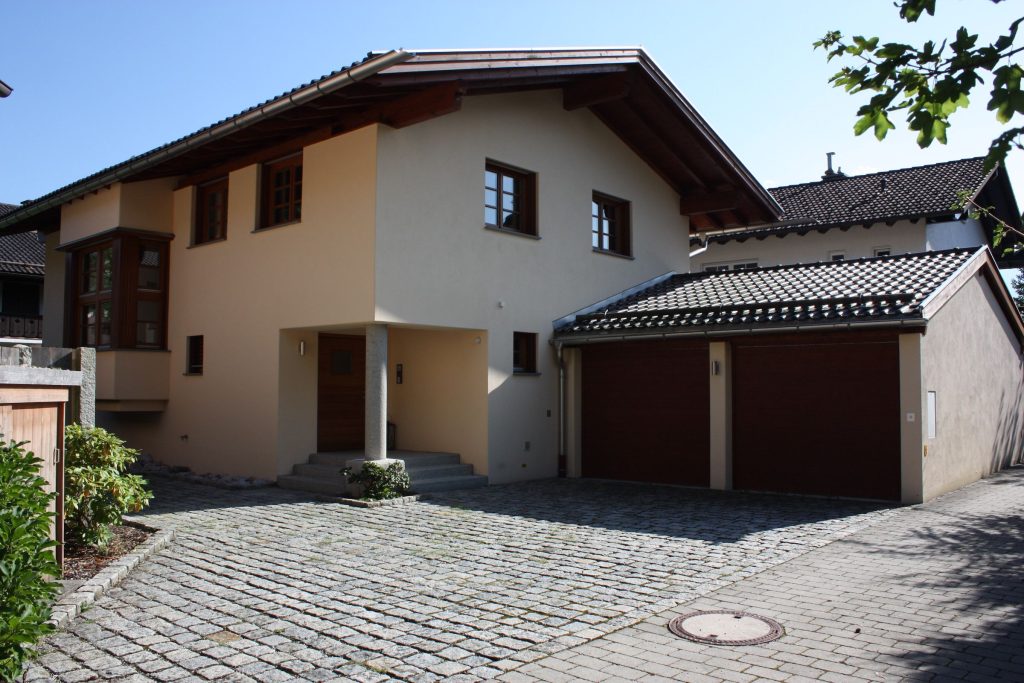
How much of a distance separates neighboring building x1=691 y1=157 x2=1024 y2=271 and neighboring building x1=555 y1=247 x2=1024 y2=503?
590 cm

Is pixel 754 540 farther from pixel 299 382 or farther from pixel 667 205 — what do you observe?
pixel 667 205

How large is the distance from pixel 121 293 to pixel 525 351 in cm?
785

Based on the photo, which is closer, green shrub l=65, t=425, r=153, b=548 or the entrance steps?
green shrub l=65, t=425, r=153, b=548

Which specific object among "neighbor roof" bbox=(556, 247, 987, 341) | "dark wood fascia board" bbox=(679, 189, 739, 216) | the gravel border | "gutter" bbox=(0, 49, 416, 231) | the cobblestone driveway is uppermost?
"dark wood fascia board" bbox=(679, 189, 739, 216)

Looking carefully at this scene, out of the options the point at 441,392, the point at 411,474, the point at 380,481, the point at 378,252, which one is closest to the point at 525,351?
the point at 441,392

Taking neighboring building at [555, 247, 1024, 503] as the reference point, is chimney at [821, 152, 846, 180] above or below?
above

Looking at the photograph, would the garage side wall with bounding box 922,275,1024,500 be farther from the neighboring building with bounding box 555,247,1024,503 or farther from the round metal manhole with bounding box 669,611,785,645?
the round metal manhole with bounding box 669,611,785,645

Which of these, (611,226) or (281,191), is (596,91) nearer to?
(611,226)

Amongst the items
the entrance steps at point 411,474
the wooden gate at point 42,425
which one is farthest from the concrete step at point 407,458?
the wooden gate at point 42,425

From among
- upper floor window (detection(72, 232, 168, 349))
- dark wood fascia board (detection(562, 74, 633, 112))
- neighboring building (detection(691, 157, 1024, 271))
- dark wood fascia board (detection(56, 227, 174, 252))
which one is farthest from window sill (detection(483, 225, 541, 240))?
neighboring building (detection(691, 157, 1024, 271))

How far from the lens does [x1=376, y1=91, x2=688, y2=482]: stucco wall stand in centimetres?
1288

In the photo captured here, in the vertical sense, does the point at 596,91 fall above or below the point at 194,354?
above

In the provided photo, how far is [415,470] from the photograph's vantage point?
43.6 feet

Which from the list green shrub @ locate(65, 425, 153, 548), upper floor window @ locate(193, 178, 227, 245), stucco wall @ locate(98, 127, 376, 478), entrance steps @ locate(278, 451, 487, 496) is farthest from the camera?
upper floor window @ locate(193, 178, 227, 245)
